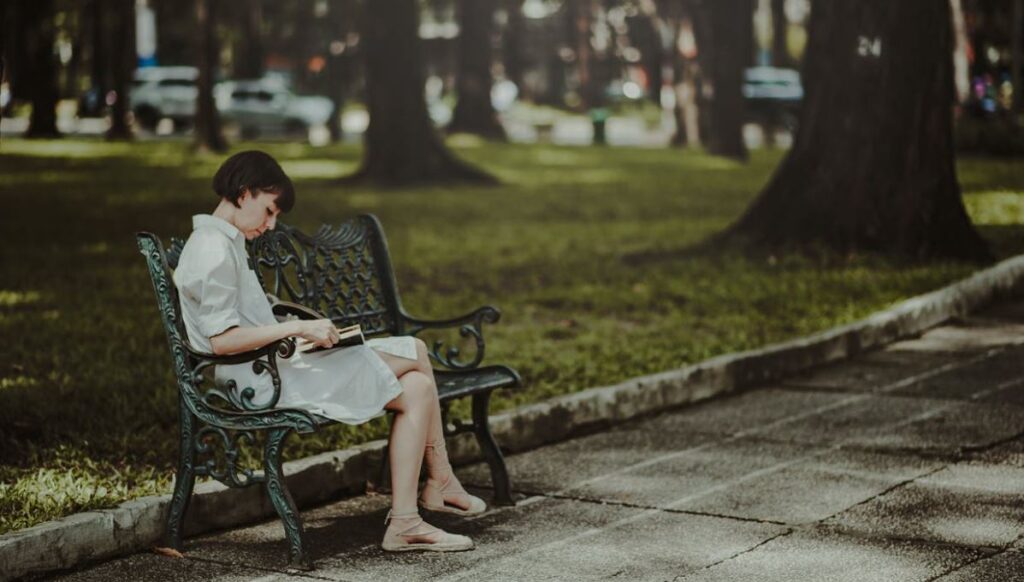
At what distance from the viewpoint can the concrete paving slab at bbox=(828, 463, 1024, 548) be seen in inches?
230

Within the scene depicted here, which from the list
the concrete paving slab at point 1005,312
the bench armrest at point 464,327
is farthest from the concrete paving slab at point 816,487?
the concrete paving slab at point 1005,312

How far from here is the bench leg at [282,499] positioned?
18.3 ft

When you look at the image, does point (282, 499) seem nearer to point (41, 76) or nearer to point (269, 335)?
point (269, 335)

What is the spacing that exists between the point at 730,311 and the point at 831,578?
6.14 meters

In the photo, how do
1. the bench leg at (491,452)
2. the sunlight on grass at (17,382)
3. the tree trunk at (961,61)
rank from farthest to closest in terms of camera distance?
the tree trunk at (961,61), the sunlight on grass at (17,382), the bench leg at (491,452)

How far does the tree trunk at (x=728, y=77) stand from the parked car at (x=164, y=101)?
21.0 m

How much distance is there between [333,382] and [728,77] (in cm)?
2734

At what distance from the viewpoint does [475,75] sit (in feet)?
132

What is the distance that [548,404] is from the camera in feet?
26.0

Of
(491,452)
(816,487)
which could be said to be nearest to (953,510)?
(816,487)

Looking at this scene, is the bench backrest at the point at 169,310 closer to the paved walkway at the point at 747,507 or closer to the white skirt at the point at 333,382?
the white skirt at the point at 333,382

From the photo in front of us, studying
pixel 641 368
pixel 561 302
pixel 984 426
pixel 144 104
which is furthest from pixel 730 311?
pixel 144 104

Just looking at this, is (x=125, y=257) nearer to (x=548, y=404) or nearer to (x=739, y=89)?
(x=548, y=404)

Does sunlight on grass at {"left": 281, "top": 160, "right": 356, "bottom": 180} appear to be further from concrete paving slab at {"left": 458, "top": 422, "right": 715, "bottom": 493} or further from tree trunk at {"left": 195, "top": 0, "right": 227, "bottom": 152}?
concrete paving slab at {"left": 458, "top": 422, "right": 715, "bottom": 493}
